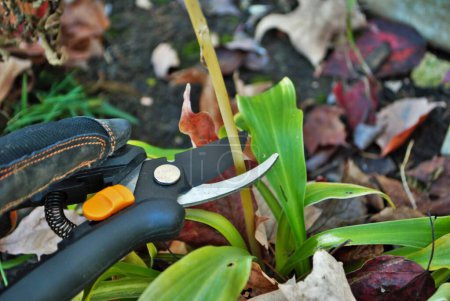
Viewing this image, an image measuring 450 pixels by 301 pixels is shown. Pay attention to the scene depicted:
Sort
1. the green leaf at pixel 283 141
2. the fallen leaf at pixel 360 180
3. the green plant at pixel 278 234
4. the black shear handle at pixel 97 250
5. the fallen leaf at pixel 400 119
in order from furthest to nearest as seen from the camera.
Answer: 1. the fallen leaf at pixel 400 119
2. the fallen leaf at pixel 360 180
3. the green leaf at pixel 283 141
4. the green plant at pixel 278 234
5. the black shear handle at pixel 97 250

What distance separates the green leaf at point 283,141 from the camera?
114cm

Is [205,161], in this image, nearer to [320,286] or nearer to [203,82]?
[320,286]

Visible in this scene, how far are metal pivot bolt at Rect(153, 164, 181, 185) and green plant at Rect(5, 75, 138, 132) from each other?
2.76ft

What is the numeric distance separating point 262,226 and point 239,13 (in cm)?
124

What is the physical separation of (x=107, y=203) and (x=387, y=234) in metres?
0.50

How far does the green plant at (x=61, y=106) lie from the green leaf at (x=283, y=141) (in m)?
0.70

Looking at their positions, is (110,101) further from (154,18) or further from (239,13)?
(239,13)

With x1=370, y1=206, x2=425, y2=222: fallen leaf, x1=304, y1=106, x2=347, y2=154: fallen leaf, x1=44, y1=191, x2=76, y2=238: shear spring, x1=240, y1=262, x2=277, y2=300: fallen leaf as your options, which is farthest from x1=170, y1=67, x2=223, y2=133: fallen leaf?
x1=44, y1=191, x2=76, y2=238: shear spring

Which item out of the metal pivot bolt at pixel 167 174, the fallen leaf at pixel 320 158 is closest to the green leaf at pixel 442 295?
the metal pivot bolt at pixel 167 174

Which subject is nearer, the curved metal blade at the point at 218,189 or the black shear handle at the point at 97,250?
the black shear handle at the point at 97,250

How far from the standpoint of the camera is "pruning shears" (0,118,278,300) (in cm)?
83

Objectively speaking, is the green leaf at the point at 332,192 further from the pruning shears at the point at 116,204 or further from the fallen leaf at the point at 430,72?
the fallen leaf at the point at 430,72

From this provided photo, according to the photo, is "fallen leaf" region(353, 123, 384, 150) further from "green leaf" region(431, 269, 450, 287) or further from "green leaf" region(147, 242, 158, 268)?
"green leaf" region(147, 242, 158, 268)

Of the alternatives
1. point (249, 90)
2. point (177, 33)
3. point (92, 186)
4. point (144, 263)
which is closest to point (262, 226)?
point (144, 263)
